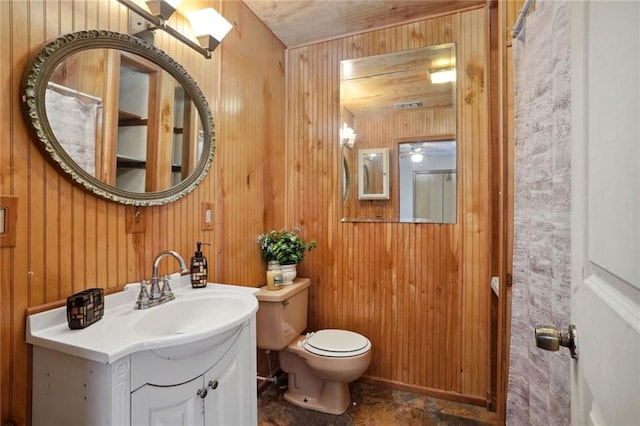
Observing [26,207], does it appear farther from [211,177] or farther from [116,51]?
[211,177]

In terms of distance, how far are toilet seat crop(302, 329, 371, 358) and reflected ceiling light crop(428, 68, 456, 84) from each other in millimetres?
1713

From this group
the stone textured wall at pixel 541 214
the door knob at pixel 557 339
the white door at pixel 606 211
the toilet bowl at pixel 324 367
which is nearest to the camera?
the white door at pixel 606 211

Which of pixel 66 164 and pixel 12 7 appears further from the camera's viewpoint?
pixel 66 164

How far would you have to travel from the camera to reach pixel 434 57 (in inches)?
Result: 78.0

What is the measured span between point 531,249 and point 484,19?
1.60m

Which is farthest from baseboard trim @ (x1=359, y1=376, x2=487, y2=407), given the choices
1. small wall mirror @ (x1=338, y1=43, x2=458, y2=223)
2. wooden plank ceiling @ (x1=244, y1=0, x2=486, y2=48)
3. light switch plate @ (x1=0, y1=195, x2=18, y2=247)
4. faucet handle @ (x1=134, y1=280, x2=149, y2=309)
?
wooden plank ceiling @ (x1=244, y1=0, x2=486, y2=48)

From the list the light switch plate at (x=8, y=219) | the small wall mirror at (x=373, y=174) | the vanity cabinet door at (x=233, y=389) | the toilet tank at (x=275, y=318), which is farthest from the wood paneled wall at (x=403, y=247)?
the light switch plate at (x=8, y=219)

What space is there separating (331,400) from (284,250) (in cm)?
95

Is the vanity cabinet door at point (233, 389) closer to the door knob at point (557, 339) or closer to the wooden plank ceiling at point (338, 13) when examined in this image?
the door knob at point (557, 339)

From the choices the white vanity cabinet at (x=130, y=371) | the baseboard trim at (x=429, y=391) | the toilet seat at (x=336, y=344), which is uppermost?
the white vanity cabinet at (x=130, y=371)

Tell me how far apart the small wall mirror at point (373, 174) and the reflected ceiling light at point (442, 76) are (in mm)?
530

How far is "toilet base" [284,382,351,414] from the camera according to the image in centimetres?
183

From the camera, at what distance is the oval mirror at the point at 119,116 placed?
3.12 ft

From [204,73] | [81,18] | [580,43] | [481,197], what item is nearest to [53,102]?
[81,18]
